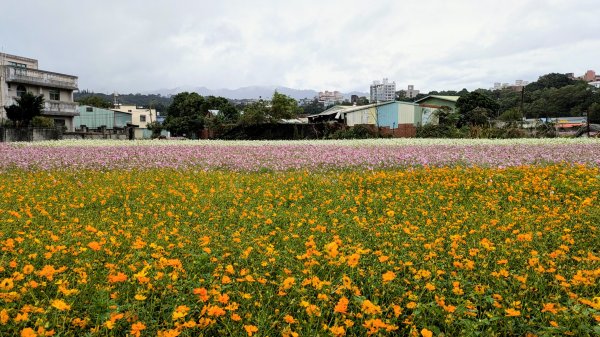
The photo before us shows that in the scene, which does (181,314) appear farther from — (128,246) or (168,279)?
(128,246)

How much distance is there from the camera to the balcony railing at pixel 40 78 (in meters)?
35.3

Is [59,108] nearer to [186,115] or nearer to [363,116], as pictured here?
[186,115]

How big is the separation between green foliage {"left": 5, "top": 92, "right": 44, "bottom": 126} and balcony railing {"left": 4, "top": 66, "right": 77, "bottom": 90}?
620cm

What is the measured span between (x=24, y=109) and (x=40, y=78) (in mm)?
8835

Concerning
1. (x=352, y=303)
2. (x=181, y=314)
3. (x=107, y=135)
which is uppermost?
(x=107, y=135)

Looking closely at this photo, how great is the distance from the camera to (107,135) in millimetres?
33625

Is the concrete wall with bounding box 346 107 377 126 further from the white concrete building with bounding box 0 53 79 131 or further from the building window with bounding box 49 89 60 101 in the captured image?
the building window with bounding box 49 89 60 101

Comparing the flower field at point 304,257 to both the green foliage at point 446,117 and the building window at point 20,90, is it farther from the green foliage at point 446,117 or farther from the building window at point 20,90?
the building window at point 20,90

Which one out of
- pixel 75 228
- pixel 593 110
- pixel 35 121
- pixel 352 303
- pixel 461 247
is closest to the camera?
pixel 352 303

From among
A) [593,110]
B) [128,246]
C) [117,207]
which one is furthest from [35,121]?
[593,110]

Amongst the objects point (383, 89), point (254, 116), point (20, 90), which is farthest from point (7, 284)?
point (383, 89)

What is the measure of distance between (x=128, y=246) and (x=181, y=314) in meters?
2.12

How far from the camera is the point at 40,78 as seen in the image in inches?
1491

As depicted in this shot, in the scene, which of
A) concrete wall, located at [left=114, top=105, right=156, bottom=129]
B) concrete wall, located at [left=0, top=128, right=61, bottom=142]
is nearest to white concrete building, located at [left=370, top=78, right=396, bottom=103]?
concrete wall, located at [left=114, top=105, right=156, bottom=129]
